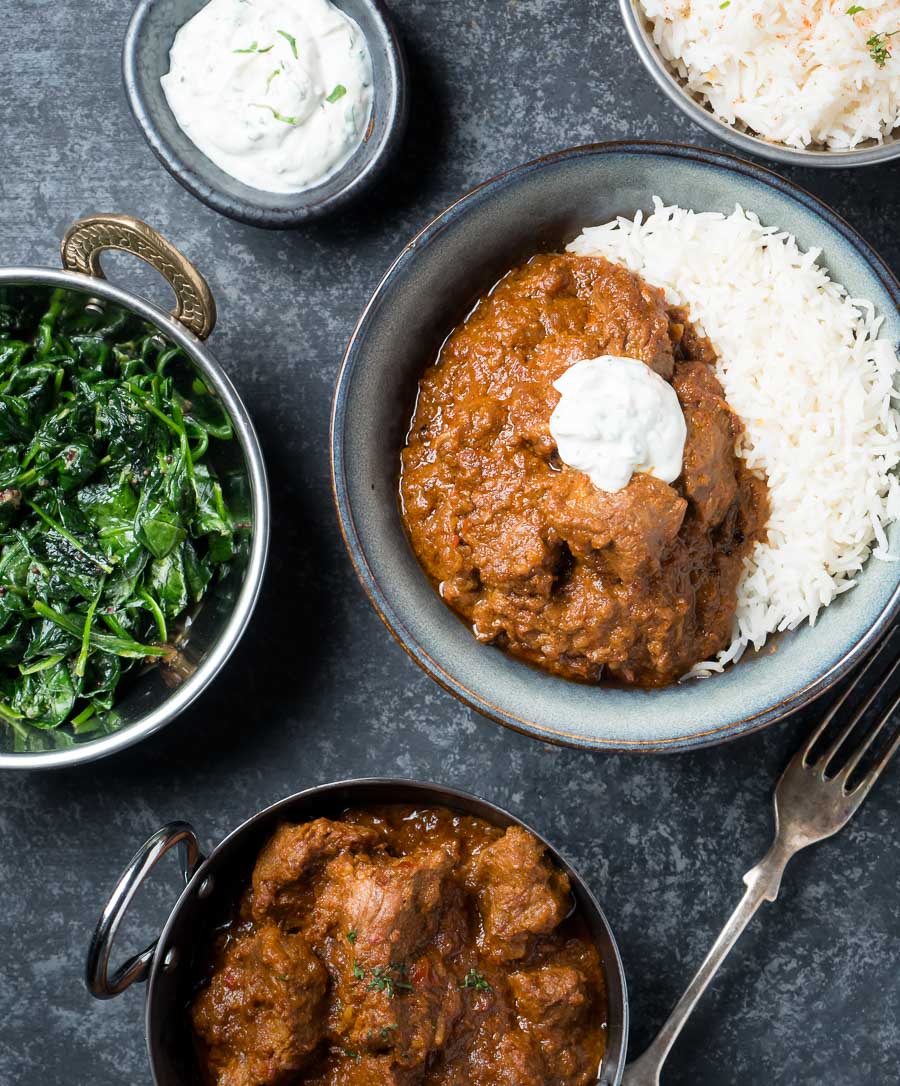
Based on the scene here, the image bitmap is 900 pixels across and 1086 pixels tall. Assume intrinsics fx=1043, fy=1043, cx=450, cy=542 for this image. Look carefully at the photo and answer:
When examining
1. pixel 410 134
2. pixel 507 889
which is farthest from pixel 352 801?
pixel 410 134

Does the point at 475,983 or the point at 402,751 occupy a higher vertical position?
the point at 402,751

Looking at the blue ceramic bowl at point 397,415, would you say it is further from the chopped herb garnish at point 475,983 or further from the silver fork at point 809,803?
the chopped herb garnish at point 475,983

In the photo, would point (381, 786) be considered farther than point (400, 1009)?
Yes

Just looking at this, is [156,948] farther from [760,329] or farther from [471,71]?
[471,71]

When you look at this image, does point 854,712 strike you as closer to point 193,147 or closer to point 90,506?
point 90,506

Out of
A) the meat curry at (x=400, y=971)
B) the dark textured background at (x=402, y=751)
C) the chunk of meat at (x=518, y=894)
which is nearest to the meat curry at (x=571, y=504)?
the dark textured background at (x=402, y=751)

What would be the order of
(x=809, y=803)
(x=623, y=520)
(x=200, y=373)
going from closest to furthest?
(x=623, y=520) < (x=200, y=373) < (x=809, y=803)

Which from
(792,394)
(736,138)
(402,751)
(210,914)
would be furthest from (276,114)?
(210,914)
